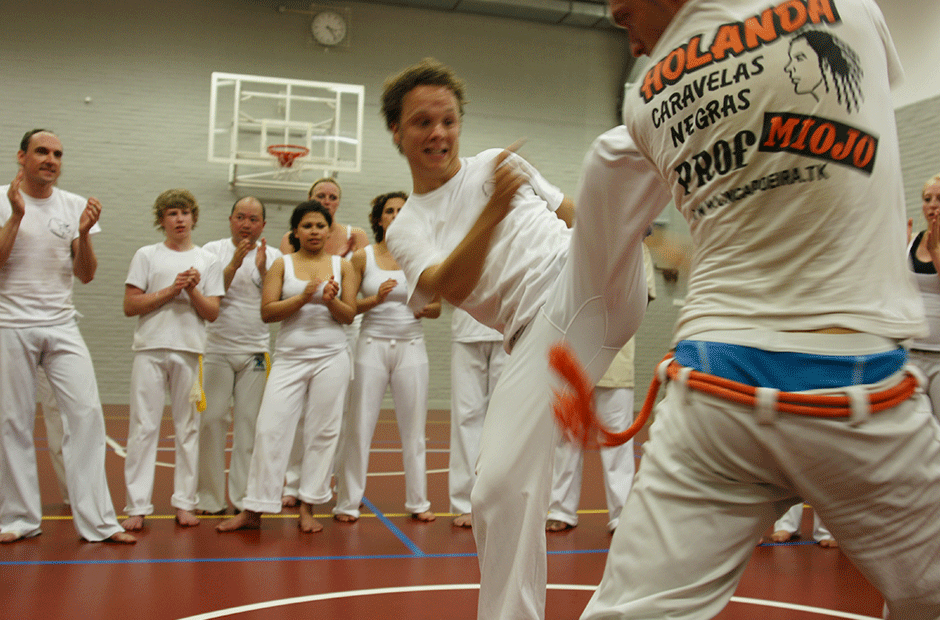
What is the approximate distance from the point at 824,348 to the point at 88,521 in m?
4.26

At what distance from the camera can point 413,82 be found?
9.70 feet

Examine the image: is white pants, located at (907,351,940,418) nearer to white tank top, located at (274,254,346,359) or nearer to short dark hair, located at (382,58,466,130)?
short dark hair, located at (382,58,466,130)

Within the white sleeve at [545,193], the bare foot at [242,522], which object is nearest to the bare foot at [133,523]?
the bare foot at [242,522]

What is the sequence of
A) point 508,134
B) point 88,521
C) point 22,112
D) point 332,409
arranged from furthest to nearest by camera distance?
1. point 508,134
2. point 22,112
3. point 332,409
4. point 88,521

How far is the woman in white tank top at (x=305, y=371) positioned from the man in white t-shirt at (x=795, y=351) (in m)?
3.85

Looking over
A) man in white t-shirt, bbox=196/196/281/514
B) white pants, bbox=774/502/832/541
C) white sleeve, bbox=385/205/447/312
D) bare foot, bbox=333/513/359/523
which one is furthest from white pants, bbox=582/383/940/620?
man in white t-shirt, bbox=196/196/281/514

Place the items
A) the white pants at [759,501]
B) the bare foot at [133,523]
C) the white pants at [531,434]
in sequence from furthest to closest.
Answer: the bare foot at [133,523] < the white pants at [531,434] < the white pants at [759,501]

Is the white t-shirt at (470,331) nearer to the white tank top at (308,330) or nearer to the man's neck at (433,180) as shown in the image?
the white tank top at (308,330)

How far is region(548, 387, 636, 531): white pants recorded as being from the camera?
508cm

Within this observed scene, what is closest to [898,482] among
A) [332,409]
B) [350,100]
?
[332,409]

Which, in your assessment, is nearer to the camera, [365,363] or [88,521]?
[88,521]

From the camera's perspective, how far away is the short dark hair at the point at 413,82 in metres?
2.96

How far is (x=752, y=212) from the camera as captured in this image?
Answer: 142 centimetres

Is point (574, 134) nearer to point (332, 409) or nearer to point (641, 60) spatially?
point (641, 60)
